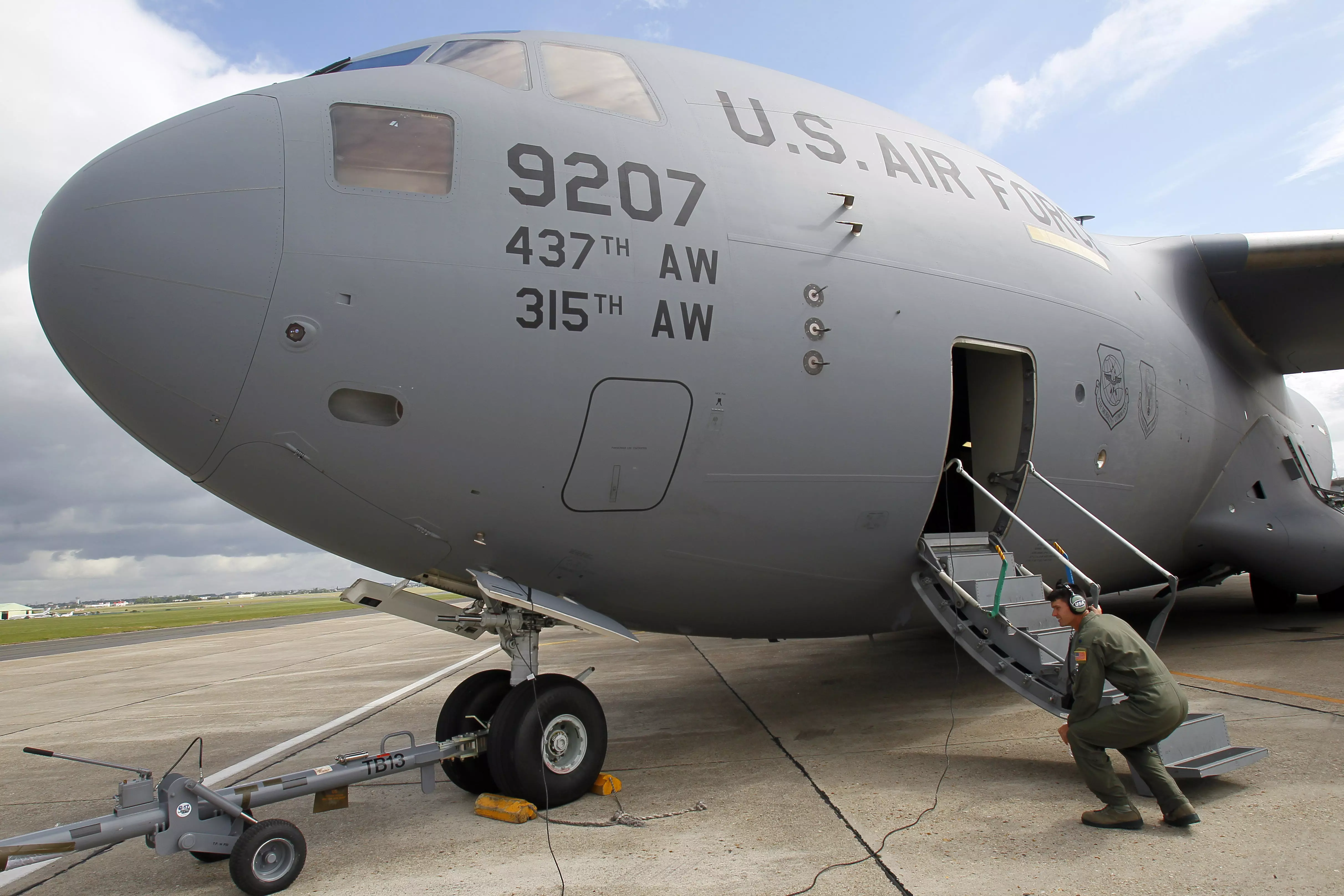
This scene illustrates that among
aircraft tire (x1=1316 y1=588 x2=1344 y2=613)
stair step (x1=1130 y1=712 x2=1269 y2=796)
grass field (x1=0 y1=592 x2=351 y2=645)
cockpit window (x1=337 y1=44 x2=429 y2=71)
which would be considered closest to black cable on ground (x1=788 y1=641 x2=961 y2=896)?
stair step (x1=1130 y1=712 x2=1269 y2=796)

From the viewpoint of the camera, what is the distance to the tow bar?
3469mm

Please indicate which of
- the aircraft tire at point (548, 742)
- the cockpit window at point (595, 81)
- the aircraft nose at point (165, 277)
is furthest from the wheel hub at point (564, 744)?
the cockpit window at point (595, 81)

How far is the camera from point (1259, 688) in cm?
691

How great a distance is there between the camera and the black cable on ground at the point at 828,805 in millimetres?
3447

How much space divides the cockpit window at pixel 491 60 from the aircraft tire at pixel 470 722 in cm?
345

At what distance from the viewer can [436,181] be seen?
4.14m

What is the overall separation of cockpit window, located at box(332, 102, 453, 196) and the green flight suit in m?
Result: 4.06

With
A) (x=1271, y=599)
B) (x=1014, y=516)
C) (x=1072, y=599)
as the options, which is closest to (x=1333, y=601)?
(x=1271, y=599)

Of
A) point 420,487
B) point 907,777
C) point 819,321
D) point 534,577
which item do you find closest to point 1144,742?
point 907,777

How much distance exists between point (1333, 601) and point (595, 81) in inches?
480

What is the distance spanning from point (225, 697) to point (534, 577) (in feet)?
28.6

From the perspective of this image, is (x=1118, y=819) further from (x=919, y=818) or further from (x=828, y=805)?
(x=828, y=805)

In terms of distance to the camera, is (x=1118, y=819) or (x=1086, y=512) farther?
(x=1086, y=512)

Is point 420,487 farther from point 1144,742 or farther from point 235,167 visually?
point 1144,742
